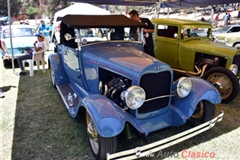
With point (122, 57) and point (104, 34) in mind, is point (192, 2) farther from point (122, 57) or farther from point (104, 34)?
point (122, 57)

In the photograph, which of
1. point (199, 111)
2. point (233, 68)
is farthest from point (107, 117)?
point (233, 68)

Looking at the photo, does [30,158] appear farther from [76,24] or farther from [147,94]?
[76,24]

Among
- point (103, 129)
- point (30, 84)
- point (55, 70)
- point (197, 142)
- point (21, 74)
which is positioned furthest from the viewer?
point (21, 74)

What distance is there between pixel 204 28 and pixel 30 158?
5.37 m

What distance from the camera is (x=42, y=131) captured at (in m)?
3.17

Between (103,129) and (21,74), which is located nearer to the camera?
(103,129)

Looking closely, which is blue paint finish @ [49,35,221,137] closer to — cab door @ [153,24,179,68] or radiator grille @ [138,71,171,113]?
radiator grille @ [138,71,171,113]

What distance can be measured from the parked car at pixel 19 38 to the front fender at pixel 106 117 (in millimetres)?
5829

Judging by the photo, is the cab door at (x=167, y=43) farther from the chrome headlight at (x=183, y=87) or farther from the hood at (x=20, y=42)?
the hood at (x=20, y=42)

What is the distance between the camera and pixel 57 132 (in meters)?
3.13

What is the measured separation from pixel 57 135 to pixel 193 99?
1992mm

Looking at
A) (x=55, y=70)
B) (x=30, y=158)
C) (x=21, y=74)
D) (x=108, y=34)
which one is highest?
(x=108, y=34)

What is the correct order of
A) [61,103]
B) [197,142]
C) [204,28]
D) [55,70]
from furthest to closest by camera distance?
1. [204,28]
2. [55,70]
3. [61,103]
4. [197,142]

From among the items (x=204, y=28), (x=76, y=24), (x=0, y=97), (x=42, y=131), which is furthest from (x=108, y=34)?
(x=204, y=28)
